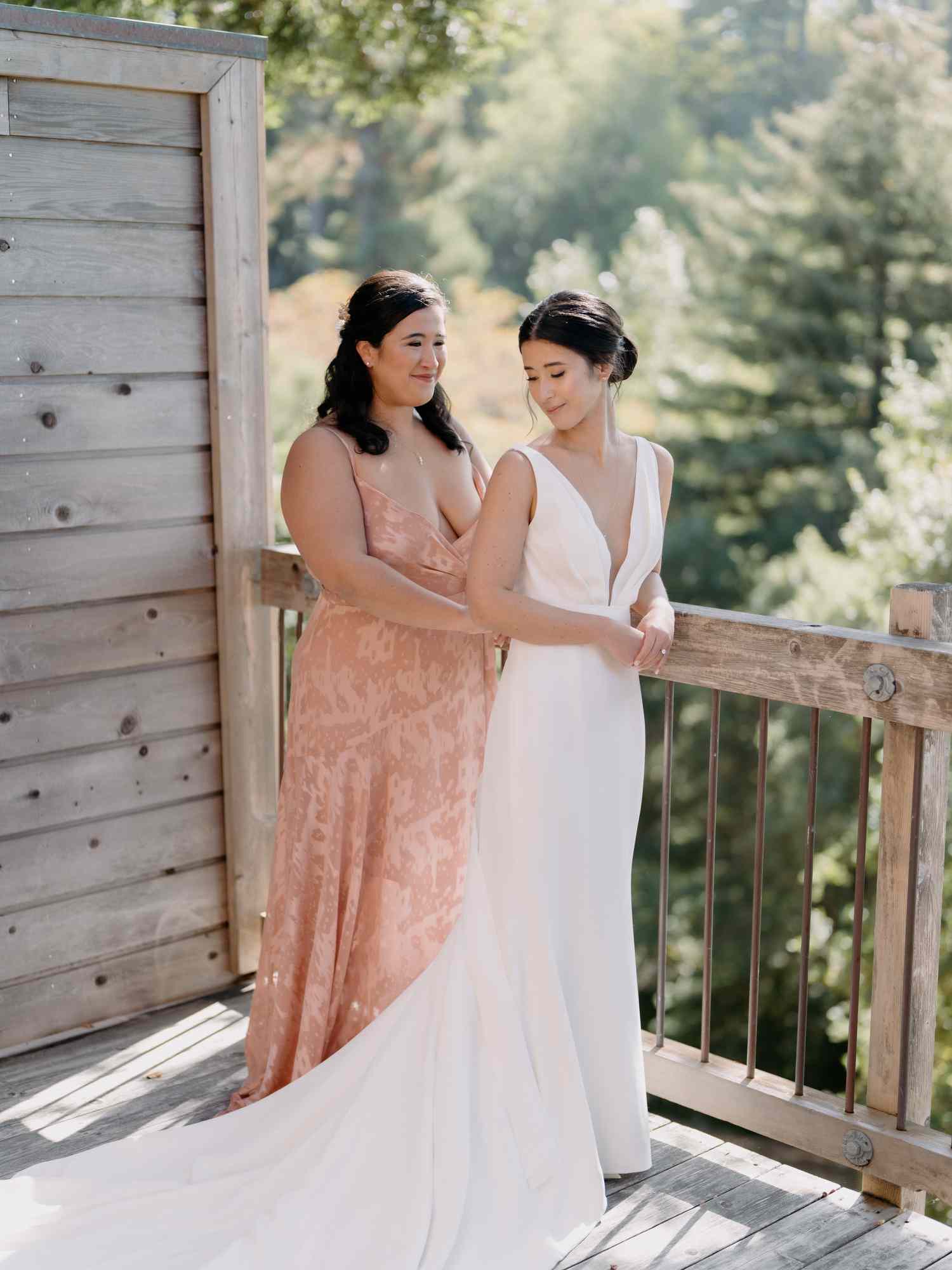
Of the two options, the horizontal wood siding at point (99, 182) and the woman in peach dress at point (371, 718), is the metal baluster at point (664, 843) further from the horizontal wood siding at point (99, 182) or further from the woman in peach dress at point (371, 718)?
the horizontal wood siding at point (99, 182)

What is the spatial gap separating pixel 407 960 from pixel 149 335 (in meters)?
1.58

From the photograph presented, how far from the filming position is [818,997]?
11656 mm

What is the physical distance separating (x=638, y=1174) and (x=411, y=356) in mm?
1645

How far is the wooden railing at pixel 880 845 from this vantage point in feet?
8.01

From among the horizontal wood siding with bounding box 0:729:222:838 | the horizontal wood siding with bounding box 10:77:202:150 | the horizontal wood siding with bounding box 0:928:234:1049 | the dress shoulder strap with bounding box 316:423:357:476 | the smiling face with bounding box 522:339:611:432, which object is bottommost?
the horizontal wood siding with bounding box 0:928:234:1049

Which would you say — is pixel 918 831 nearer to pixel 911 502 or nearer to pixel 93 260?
pixel 93 260

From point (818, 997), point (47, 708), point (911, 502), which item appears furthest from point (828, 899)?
point (47, 708)

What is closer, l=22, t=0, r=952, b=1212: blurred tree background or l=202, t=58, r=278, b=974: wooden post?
l=202, t=58, r=278, b=974: wooden post

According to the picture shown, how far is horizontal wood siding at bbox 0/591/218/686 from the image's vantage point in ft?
10.6

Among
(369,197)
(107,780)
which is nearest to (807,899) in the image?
(107,780)

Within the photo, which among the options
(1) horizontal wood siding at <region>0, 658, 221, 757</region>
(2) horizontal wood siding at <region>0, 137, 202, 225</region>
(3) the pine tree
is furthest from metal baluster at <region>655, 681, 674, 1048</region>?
(3) the pine tree

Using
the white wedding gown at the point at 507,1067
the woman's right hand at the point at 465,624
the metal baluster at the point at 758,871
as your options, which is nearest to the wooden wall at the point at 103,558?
the white wedding gown at the point at 507,1067

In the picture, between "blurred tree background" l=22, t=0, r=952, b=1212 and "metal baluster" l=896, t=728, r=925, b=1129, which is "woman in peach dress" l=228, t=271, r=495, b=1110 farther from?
"blurred tree background" l=22, t=0, r=952, b=1212

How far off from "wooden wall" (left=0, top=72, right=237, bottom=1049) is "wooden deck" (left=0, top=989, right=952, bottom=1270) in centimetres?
17
